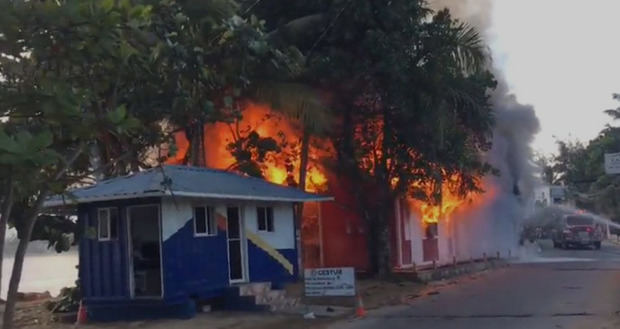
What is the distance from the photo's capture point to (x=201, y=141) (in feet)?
69.6

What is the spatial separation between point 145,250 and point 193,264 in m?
1.32

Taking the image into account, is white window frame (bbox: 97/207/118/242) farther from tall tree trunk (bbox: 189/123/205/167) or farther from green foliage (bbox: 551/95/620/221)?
green foliage (bbox: 551/95/620/221)

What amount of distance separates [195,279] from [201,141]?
541cm

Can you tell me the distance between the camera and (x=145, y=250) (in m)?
17.4

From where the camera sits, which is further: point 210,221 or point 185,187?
point 210,221

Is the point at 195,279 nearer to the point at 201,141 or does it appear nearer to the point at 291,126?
the point at 201,141

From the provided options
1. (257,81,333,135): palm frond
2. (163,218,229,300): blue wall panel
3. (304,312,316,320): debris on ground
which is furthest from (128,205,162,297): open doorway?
(257,81,333,135): palm frond

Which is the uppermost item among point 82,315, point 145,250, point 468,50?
point 468,50

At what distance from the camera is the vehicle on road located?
143 ft

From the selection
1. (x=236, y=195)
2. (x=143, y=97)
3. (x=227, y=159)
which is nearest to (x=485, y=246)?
(x=227, y=159)

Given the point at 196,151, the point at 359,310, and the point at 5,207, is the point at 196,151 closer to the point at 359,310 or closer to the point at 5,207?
the point at 359,310

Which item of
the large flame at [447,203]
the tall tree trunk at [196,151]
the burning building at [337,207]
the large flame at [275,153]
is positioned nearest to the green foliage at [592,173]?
the burning building at [337,207]

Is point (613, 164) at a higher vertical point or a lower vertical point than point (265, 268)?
higher

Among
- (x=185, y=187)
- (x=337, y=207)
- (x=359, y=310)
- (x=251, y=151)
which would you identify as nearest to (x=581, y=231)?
(x=337, y=207)
